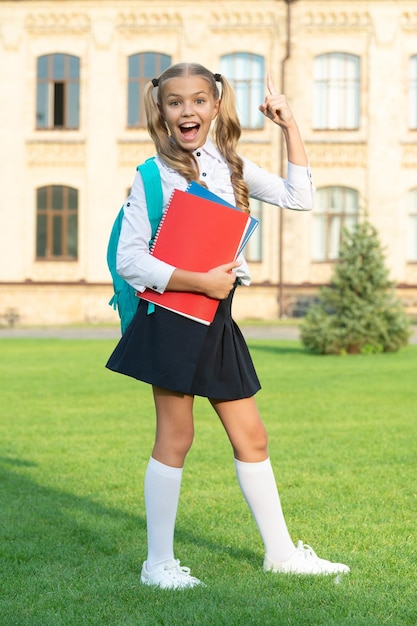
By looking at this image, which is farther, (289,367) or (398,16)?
(398,16)

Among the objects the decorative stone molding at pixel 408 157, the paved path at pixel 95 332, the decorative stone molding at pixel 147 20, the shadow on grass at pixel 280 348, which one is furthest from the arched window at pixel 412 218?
the shadow on grass at pixel 280 348

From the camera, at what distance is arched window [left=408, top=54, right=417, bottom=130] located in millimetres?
32594

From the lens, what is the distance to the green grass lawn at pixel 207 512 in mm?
4348

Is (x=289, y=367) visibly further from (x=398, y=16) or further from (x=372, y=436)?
(x=398, y=16)

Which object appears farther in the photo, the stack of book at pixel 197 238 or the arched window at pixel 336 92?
the arched window at pixel 336 92

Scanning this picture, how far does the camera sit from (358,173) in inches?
1284

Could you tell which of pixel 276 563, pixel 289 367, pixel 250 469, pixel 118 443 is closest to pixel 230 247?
pixel 250 469

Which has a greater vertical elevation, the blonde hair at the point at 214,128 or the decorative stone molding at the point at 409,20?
the decorative stone molding at the point at 409,20

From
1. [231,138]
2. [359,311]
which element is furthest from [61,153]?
Result: [231,138]

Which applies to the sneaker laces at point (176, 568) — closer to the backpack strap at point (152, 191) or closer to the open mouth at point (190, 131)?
the backpack strap at point (152, 191)

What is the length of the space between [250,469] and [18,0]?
30.8 meters

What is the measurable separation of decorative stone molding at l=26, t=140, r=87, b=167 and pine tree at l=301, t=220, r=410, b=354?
15.2 metres

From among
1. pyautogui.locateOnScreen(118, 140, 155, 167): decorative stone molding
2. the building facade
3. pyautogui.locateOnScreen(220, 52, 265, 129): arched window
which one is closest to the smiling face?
the building facade

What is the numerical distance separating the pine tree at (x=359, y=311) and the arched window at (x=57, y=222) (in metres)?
15.0
